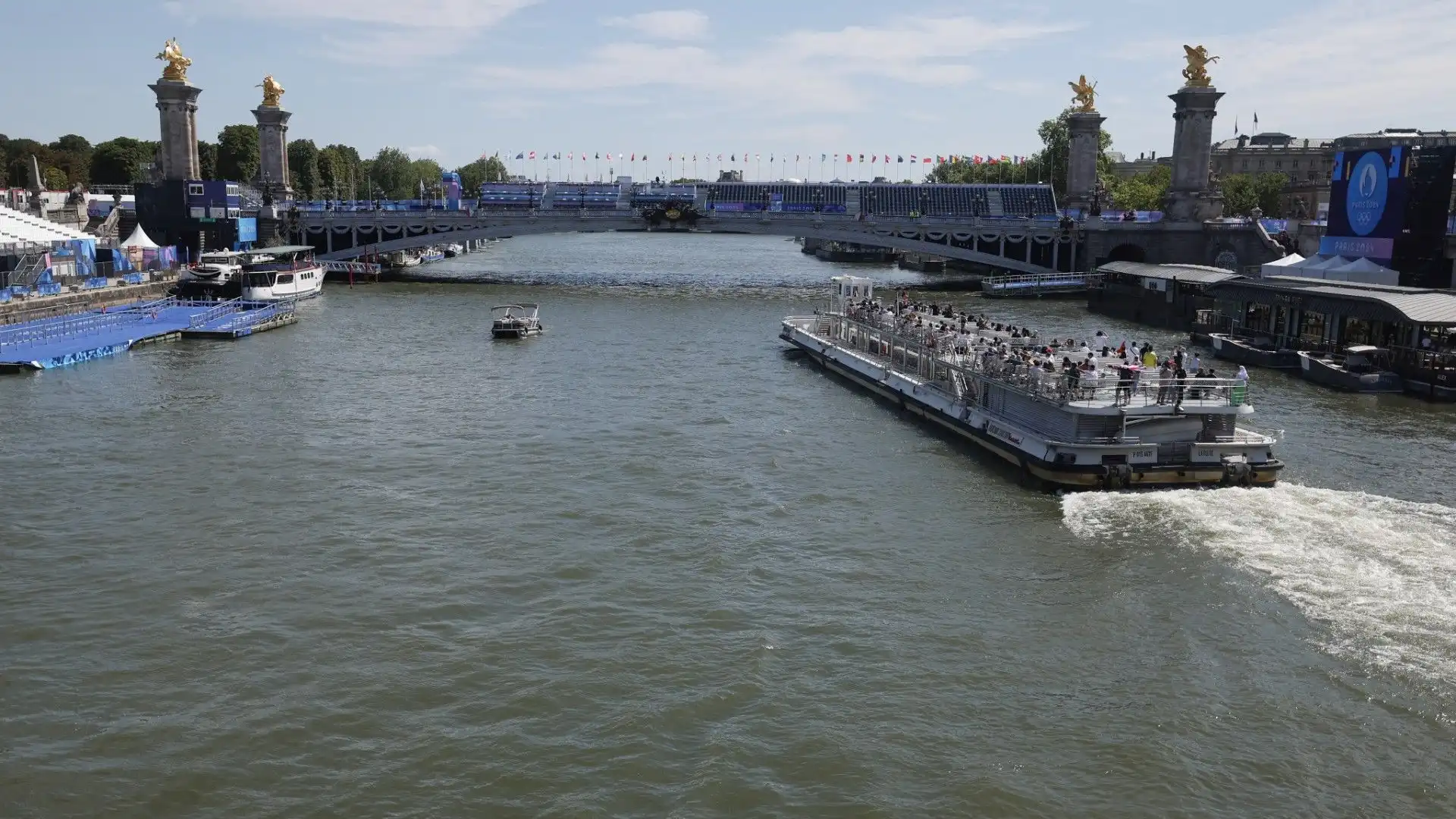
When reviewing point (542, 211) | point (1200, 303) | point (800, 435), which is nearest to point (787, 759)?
point (800, 435)

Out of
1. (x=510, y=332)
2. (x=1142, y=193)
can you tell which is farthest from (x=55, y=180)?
(x=1142, y=193)

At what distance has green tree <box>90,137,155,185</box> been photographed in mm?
136125

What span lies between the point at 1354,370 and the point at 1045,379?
59.9 ft

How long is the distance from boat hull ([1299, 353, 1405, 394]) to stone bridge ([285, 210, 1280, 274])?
39265 mm

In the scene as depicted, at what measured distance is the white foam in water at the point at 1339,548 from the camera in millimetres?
17547

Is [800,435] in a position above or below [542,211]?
below

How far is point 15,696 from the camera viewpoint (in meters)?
15.9

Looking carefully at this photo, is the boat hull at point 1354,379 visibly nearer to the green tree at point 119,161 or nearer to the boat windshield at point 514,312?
the boat windshield at point 514,312

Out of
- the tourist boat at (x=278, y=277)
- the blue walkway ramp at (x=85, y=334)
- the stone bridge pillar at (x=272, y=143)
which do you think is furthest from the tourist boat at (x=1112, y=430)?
the stone bridge pillar at (x=272, y=143)

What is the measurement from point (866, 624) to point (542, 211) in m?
70.4

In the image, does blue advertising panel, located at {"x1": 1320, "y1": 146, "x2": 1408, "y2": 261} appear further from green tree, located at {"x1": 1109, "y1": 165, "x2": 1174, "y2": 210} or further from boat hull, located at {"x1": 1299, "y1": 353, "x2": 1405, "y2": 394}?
green tree, located at {"x1": 1109, "y1": 165, "x2": 1174, "y2": 210}

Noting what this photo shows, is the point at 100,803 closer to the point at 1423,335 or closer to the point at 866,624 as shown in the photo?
the point at 866,624

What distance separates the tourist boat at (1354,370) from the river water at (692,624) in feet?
18.4

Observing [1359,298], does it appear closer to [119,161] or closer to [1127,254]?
[1127,254]
